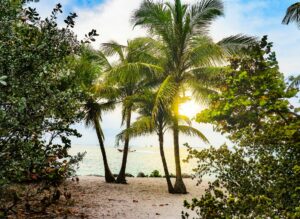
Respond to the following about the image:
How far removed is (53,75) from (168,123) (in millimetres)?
11797

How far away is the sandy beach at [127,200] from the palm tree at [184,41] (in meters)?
1.69

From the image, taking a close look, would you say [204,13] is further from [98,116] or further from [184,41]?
[98,116]

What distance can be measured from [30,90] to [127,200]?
9.76 m

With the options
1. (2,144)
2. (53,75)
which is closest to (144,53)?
(53,75)

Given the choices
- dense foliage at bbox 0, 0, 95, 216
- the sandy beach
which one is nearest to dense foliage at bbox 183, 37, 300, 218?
dense foliage at bbox 0, 0, 95, 216

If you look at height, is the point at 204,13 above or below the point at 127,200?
above

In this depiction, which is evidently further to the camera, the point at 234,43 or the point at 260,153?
the point at 234,43

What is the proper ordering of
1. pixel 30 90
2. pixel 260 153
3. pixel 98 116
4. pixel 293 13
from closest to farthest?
1. pixel 30 90
2. pixel 260 153
3. pixel 293 13
4. pixel 98 116

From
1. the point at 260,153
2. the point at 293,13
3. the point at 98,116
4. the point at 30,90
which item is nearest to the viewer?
the point at 30,90

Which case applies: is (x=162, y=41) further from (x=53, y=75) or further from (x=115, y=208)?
(x=53, y=75)

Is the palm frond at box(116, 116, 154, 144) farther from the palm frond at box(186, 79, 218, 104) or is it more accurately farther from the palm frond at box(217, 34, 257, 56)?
the palm frond at box(217, 34, 257, 56)

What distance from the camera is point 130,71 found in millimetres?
15336

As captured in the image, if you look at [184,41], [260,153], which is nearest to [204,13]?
[184,41]

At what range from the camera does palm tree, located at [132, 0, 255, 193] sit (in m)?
15.4
